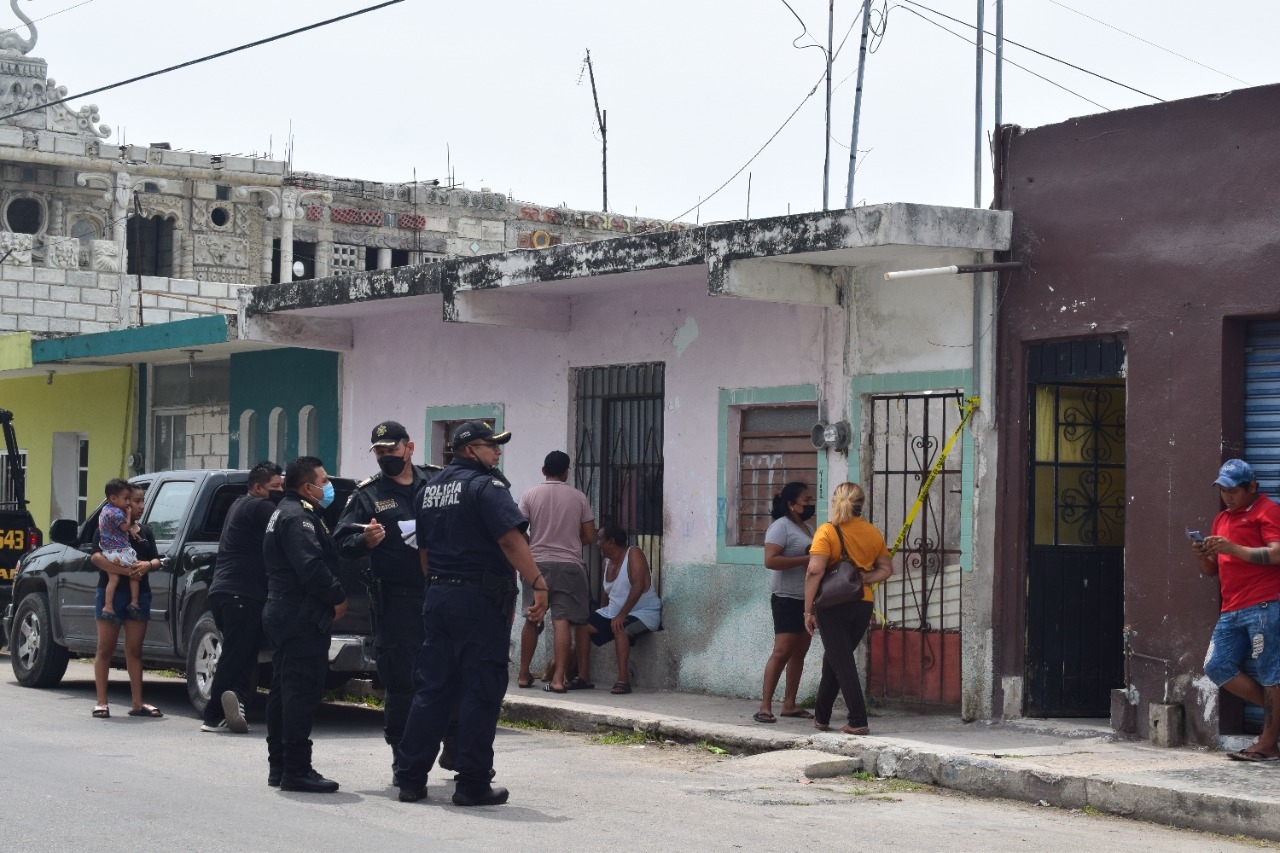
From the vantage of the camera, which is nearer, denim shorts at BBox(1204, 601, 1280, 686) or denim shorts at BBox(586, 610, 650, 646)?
denim shorts at BBox(1204, 601, 1280, 686)

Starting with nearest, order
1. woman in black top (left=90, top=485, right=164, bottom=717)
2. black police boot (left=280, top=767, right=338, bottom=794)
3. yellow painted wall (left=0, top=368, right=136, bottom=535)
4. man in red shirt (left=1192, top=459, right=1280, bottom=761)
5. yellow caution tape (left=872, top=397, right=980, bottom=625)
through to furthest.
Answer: black police boot (left=280, top=767, right=338, bottom=794) → man in red shirt (left=1192, top=459, right=1280, bottom=761) → yellow caution tape (left=872, top=397, right=980, bottom=625) → woman in black top (left=90, top=485, right=164, bottom=717) → yellow painted wall (left=0, top=368, right=136, bottom=535)

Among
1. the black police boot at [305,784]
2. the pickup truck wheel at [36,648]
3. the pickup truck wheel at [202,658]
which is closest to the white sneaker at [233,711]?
the pickup truck wheel at [202,658]

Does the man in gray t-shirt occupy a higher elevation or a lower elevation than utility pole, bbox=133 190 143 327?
lower

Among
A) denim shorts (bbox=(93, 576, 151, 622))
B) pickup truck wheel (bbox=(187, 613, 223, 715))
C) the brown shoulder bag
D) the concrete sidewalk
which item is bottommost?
the concrete sidewalk

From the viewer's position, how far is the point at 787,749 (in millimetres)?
10375

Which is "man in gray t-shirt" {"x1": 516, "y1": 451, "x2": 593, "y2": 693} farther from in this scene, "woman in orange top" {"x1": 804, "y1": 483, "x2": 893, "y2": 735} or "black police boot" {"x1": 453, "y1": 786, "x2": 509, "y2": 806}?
"black police boot" {"x1": 453, "y1": 786, "x2": 509, "y2": 806}

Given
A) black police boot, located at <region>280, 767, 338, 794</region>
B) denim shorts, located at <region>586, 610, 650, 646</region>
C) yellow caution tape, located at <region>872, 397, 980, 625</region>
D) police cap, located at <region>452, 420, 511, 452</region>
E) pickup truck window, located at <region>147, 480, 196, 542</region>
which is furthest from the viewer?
denim shorts, located at <region>586, 610, 650, 646</region>

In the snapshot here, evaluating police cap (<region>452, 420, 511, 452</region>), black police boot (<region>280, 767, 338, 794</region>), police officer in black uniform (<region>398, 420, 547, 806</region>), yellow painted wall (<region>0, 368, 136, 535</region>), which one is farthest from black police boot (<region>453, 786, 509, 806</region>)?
yellow painted wall (<region>0, 368, 136, 535</region>)

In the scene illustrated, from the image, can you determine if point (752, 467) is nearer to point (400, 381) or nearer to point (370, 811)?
point (400, 381)

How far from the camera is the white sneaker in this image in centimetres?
1098

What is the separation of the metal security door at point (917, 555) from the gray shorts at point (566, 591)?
2288mm

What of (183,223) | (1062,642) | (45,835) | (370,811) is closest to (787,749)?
(1062,642)

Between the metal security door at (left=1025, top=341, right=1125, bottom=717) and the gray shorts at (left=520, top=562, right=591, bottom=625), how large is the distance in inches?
139

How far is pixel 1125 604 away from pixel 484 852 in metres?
4.95
